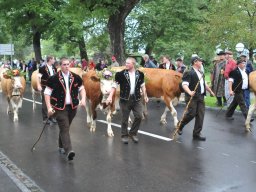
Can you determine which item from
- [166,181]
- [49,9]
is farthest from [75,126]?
[49,9]

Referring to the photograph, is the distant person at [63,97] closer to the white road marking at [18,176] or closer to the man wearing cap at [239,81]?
the white road marking at [18,176]

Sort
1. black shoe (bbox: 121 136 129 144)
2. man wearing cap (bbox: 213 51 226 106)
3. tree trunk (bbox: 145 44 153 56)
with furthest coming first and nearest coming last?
1. tree trunk (bbox: 145 44 153 56)
2. man wearing cap (bbox: 213 51 226 106)
3. black shoe (bbox: 121 136 129 144)

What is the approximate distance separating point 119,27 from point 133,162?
14.4 meters

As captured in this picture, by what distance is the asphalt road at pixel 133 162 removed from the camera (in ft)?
21.7

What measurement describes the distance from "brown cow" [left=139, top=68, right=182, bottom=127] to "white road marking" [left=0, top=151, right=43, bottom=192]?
4915 millimetres

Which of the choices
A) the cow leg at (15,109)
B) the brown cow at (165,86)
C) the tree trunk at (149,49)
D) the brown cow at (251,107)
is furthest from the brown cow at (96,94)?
the tree trunk at (149,49)

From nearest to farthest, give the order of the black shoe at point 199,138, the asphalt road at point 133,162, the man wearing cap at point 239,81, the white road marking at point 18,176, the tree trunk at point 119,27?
the white road marking at point 18,176 → the asphalt road at point 133,162 → the black shoe at point 199,138 → the man wearing cap at point 239,81 → the tree trunk at point 119,27

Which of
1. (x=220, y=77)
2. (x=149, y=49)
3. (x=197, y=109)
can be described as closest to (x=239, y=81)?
(x=197, y=109)

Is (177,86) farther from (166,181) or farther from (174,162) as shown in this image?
(166,181)

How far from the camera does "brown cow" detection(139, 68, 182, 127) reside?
1171cm

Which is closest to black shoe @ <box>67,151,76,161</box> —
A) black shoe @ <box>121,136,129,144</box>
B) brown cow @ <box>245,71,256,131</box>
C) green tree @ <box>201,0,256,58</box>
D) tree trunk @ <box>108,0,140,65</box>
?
black shoe @ <box>121,136,129,144</box>

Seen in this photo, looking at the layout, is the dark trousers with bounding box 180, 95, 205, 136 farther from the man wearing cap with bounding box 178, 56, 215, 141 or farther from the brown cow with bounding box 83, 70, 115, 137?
the brown cow with bounding box 83, 70, 115, 137

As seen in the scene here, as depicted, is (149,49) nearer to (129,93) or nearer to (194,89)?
(194,89)

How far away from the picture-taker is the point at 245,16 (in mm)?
25234
